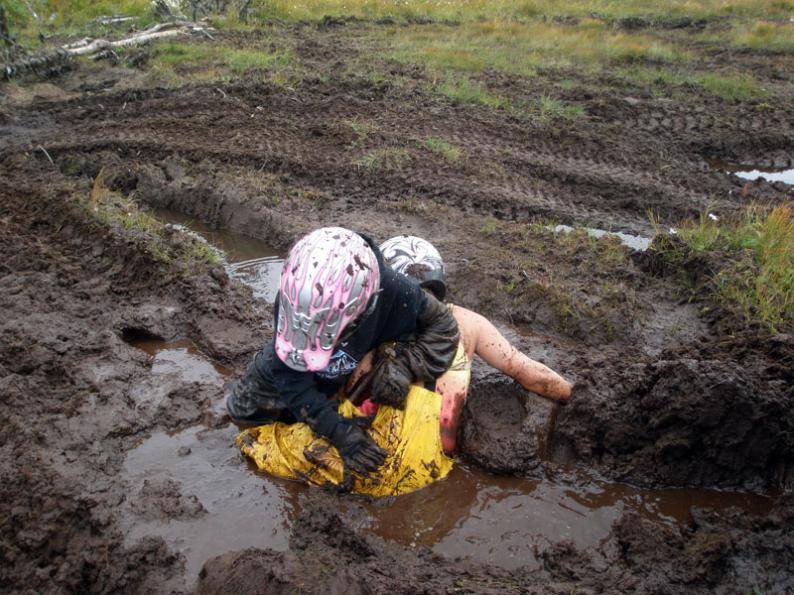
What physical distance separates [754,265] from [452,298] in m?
2.30

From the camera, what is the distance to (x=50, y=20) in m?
14.9

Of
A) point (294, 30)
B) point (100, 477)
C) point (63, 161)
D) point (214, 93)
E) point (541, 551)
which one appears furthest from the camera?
point (294, 30)

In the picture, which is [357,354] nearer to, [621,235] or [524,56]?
[621,235]

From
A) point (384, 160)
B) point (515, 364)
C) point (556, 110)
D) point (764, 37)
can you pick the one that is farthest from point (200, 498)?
point (764, 37)

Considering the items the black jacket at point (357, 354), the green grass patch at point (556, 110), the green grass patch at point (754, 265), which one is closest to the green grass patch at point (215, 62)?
the green grass patch at point (556, 110)

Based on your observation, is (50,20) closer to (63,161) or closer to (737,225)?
(63,161)

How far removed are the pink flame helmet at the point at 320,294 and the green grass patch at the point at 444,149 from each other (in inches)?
188

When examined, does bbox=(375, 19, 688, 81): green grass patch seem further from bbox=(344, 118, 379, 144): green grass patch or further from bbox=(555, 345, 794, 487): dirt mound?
bbox=(555, 345, 794, 487): dirt mound

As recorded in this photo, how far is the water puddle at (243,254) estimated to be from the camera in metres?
5.52

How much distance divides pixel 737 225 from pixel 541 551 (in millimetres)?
4240

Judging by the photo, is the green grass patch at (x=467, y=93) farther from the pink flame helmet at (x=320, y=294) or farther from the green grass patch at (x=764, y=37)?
the green grass patch at (x=764, y=37)

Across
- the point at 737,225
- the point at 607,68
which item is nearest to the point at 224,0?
the point at 607,68

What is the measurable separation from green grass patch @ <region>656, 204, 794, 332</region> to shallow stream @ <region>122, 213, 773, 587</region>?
1658 millimetres

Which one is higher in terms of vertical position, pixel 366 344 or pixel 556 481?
pixel 366 344
